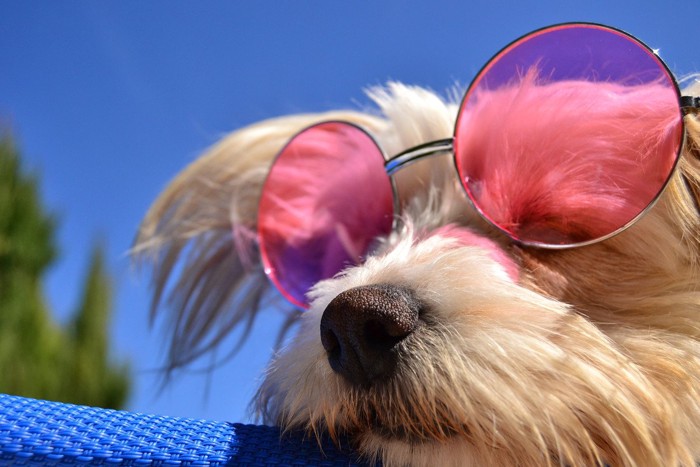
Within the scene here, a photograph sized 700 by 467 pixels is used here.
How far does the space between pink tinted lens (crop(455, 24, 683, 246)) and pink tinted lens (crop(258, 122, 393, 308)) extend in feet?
1.83

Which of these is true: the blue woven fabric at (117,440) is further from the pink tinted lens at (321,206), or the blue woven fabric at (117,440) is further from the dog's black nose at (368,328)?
the pink tinted lens at (321,206)

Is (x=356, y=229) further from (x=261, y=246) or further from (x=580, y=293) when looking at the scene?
(x=580, y=293)

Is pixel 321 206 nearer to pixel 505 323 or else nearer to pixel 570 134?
pixel 570 134

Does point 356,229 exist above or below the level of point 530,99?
below

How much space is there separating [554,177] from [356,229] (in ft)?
3.06

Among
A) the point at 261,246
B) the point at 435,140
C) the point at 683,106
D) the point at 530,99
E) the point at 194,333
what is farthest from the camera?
the point at 194,333

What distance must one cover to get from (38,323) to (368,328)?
1121 cm

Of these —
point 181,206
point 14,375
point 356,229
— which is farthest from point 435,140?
point 14,375

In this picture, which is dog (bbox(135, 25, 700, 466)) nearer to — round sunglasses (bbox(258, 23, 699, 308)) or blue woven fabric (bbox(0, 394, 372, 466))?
round sunglasses (bbox(258, 23, 699, 308))

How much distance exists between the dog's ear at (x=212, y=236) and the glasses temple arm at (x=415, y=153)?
2.29ft

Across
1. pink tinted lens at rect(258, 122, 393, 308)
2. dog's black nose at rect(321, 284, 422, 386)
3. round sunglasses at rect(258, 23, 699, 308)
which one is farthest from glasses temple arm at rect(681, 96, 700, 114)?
pink tinted lens at rect(258, 122, 393, 308)

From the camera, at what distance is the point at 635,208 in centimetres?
200

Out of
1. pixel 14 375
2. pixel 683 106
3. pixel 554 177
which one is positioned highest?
pixel 683 106

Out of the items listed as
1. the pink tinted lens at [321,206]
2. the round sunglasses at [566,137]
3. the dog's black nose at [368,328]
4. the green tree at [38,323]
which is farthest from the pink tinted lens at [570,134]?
the green tree at [38,323]
